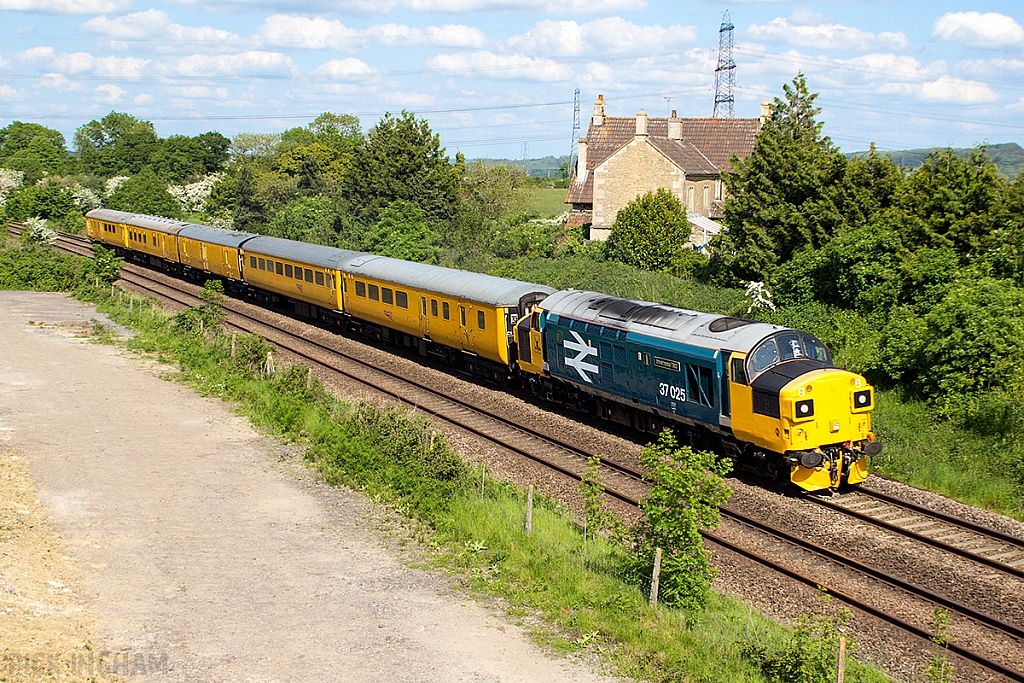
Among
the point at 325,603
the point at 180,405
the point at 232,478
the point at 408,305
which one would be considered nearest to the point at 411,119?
the point at 408,305

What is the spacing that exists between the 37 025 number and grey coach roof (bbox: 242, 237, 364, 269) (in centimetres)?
1727

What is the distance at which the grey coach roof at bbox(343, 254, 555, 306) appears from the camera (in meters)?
25.5

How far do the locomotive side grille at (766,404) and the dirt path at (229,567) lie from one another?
6.94m

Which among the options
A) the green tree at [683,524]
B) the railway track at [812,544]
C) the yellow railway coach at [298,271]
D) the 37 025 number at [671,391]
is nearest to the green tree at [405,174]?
the yellow railway coach at [298,271]

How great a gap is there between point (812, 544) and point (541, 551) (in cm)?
452

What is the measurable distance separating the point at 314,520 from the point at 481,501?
9.92 ft

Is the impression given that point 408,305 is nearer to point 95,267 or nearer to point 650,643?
point 650,643

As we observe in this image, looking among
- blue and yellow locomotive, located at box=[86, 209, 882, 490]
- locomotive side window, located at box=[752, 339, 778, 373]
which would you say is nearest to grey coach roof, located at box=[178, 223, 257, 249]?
blue and yellow locomotive, located at box=[86, 209, 882, 490]

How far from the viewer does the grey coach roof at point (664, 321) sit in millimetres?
18219

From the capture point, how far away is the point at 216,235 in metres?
45.0

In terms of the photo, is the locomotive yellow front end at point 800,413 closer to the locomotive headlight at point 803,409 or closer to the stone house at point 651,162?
the locomotive headlight at point 803,409

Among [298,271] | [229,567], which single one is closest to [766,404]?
[229,567]

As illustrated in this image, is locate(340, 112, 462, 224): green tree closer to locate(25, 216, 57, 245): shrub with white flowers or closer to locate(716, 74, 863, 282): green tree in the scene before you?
locate(25, 216, 57, 245): shrub with white flowers

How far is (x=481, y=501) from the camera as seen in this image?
17.2m
